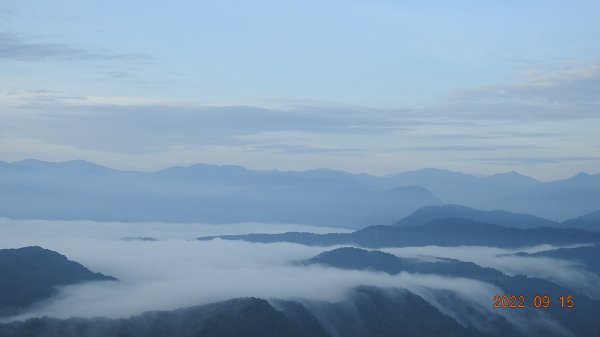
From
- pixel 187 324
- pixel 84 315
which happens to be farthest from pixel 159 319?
pixel 84 315

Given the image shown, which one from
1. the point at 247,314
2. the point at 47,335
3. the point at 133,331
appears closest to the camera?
the point at 47,335

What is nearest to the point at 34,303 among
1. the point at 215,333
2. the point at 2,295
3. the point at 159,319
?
the point at 2,295

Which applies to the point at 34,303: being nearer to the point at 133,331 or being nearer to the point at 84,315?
the point at 84,315

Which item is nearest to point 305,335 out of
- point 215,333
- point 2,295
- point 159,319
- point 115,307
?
point 215,333

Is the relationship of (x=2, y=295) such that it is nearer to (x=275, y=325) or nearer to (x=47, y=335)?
(x=47, y=335)

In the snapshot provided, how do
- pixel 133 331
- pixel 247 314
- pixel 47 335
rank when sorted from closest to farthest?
pixel 47 335 < pixel 133 331 < pixel 247 314

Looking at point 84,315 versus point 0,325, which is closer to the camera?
point 0,325

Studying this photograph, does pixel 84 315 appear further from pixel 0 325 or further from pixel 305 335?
pixel 305 335

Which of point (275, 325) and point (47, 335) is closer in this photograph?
point (47, 335)
